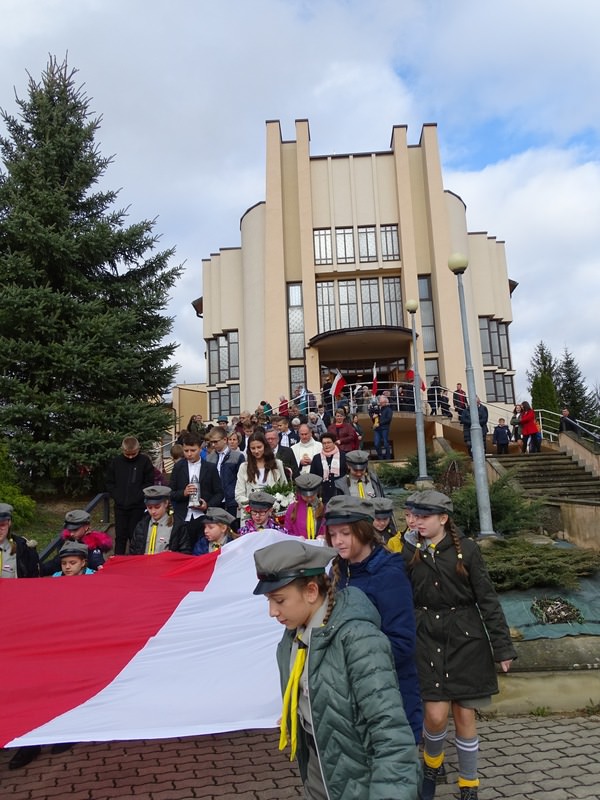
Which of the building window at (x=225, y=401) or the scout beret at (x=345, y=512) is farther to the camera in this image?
the building window at (x=225, y=401)

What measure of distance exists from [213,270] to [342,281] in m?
8.26

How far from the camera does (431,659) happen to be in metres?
3.91

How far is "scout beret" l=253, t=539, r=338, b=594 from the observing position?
89.7 inches

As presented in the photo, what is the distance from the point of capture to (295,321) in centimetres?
3167

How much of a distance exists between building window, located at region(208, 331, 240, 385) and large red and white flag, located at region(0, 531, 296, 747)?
2861 centimetres

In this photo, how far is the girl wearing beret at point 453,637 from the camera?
3.86 m

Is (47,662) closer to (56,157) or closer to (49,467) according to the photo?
(49,467)

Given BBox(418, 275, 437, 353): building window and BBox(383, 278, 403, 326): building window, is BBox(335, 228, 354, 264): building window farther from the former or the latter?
BBox(418, 275, 437, 353): building window

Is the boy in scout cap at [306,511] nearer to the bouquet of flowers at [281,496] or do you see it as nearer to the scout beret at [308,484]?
the scout beret at [308,484]

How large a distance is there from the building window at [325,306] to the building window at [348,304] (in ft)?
1.50

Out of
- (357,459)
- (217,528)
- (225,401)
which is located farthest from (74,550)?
(225,401)

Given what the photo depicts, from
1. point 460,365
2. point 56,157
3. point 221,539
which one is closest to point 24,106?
point 56,157

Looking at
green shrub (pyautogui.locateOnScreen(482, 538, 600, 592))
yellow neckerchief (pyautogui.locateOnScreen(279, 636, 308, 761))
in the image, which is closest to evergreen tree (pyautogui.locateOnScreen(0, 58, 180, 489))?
green shrub (pyautogui.locateOnScreen(482, 538, 600, 592))

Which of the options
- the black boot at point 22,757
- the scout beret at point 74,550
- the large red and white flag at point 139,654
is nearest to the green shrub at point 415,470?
the large red and white flag at point 139,654
